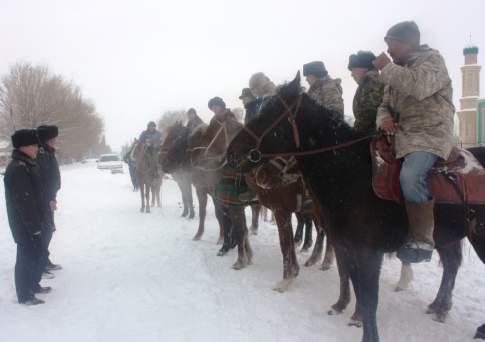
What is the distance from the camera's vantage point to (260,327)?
4.05m

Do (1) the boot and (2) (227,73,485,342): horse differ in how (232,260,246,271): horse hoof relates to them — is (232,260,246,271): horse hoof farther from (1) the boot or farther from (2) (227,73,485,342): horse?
(1) the boot

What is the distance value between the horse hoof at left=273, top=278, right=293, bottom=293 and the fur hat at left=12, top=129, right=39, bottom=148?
394cm

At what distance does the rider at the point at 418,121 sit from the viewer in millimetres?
3068

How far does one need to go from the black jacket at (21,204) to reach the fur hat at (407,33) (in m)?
4.66

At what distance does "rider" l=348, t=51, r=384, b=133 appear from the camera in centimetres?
418

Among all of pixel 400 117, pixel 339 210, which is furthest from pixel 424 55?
pixel 339 210

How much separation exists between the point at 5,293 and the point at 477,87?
31333 millimetres

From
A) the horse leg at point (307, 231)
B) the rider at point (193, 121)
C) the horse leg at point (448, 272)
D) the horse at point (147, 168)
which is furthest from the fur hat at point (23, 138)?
the horse at point (147, 168)

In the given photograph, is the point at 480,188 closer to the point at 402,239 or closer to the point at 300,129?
the point at 402,239

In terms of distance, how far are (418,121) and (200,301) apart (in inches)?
135

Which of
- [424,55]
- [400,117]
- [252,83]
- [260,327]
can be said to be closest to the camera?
[424,55]

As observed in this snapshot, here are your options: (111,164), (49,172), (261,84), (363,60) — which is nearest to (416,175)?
(363,60)

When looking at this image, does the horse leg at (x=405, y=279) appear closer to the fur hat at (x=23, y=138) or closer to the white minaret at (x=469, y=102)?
the fur hat at (x=23, y=138)

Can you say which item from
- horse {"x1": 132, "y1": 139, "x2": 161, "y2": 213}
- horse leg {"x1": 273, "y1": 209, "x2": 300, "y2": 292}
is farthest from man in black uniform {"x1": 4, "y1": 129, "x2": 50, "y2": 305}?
horse {"x1": 132, "y1": 139, "x2": 161, "y2": 213}
